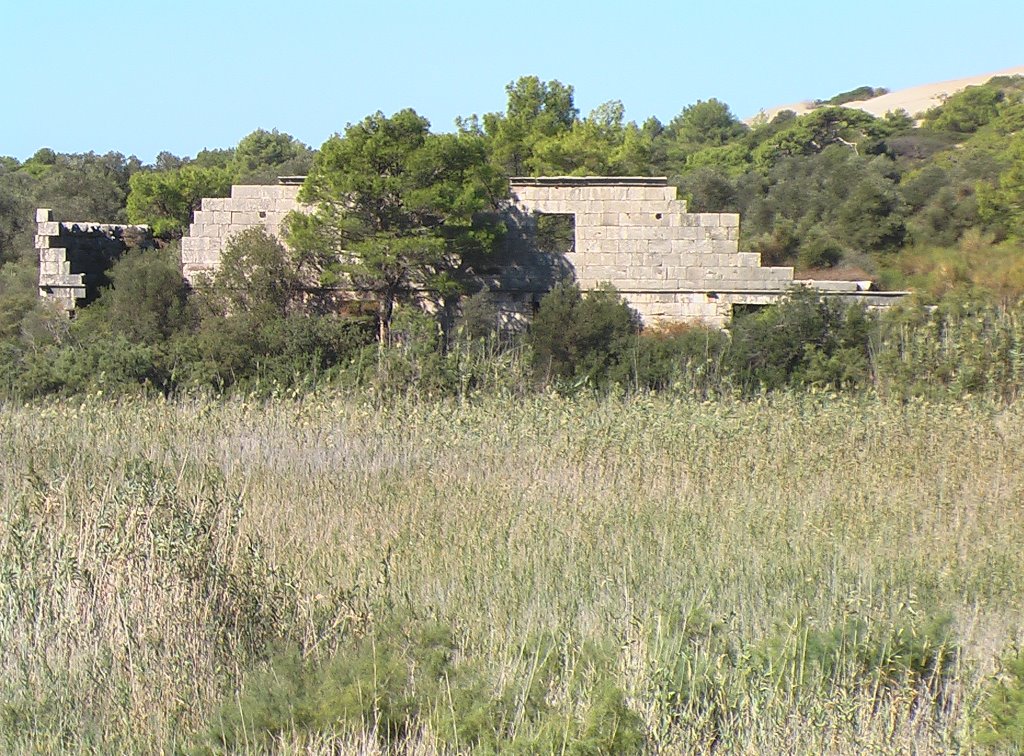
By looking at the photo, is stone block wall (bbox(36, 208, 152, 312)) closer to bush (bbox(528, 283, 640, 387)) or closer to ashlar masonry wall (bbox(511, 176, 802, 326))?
ashlar masonry wall (bbox(511, 176, 802, 326))

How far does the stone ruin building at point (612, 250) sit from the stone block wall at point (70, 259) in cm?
67

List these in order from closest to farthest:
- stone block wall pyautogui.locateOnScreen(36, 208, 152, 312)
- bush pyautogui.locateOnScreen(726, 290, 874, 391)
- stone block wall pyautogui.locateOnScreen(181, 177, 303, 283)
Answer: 1. bush pyautogui.locateOnScreen(726, 290, 874, 391)
2. stone block wall pyautogui.locateOnScreen(181, 177, 303, 283)
3. stone block wall pyautogui.locateOnScreen(36, 208, 152, 312)

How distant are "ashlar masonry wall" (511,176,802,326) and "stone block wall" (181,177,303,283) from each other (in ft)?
15.4

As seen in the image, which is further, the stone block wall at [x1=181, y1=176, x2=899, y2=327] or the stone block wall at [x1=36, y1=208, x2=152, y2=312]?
the stone block wall at [x1=36, y1=208, x2=152, y2=312]

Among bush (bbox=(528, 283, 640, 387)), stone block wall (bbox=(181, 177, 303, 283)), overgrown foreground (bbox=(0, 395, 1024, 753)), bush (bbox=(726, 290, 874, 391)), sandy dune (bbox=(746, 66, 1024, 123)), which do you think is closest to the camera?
overgrown foreground (bbox=(0, 395, 1024, 753))

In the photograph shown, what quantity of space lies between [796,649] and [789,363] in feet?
51.6

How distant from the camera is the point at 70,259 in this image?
1006 inches

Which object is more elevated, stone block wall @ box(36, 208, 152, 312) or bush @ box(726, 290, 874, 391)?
stone block wall @ box(36, 208, 152, 312)

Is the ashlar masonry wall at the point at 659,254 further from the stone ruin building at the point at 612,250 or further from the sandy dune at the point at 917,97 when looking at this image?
the sandy dune at the point at 917,97

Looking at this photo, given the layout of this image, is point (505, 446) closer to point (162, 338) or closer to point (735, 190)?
point (162, 338)

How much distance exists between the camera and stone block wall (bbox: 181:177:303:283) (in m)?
24.4

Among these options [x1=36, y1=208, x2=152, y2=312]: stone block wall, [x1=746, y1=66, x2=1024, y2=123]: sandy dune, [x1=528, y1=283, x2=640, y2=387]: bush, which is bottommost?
[x1=528, y1=283, x2=640, y2=387]: bush

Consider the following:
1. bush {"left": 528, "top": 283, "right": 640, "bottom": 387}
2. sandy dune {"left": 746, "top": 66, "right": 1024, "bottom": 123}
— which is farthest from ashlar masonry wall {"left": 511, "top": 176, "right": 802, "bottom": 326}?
sandy dune {"left": 746, "top": 66, "right": 1024, "bottom": 123}

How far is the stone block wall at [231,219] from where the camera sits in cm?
2438
